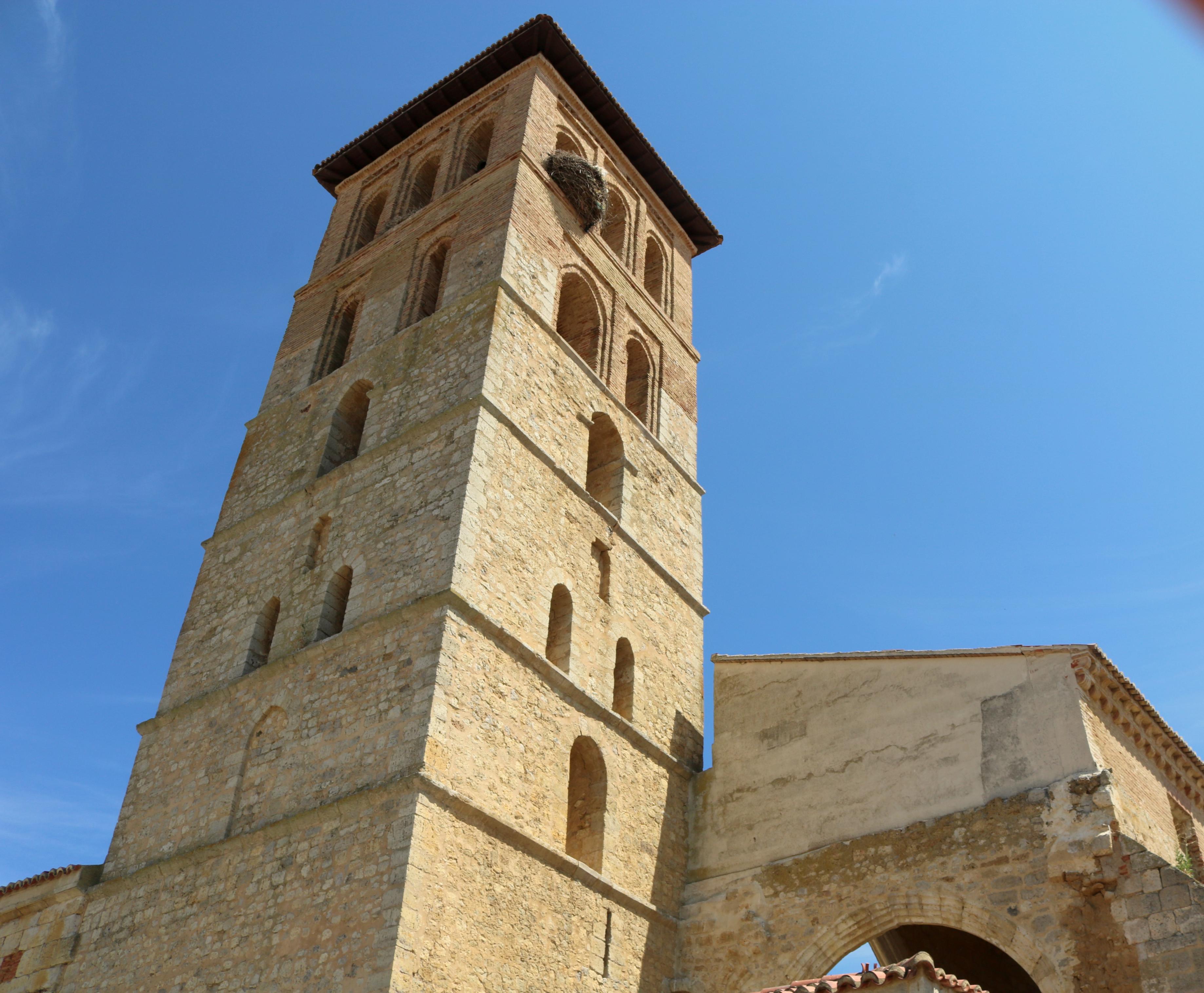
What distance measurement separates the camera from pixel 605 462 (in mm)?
14227

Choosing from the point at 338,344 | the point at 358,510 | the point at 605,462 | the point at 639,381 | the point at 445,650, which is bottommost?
the point at 445,650

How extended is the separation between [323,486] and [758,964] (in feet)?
22.6

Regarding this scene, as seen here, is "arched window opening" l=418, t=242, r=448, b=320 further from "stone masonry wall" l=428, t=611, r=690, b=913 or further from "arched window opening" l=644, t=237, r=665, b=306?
"stone masonry wall" l=428, t=611, r=690, b=913

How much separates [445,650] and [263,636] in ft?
10.6

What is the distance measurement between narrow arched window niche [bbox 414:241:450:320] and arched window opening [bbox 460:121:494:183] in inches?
77.5

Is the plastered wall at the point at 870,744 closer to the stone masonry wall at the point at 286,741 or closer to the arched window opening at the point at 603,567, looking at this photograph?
the arched window opening at the point at 603,567

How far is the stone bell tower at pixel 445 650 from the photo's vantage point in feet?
30.5

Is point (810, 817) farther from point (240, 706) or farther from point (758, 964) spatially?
point (240, 706)

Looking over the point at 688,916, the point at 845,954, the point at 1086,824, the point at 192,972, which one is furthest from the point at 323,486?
the point at 1086,824

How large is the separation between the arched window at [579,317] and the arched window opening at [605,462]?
1436 millimetres

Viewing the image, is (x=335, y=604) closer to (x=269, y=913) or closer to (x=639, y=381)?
(x=269, y=913)

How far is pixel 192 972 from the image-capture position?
377 inches

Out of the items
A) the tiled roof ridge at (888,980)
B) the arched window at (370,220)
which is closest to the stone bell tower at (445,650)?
the arched window at (370,220)

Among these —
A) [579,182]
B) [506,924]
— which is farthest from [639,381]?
[506,924]
